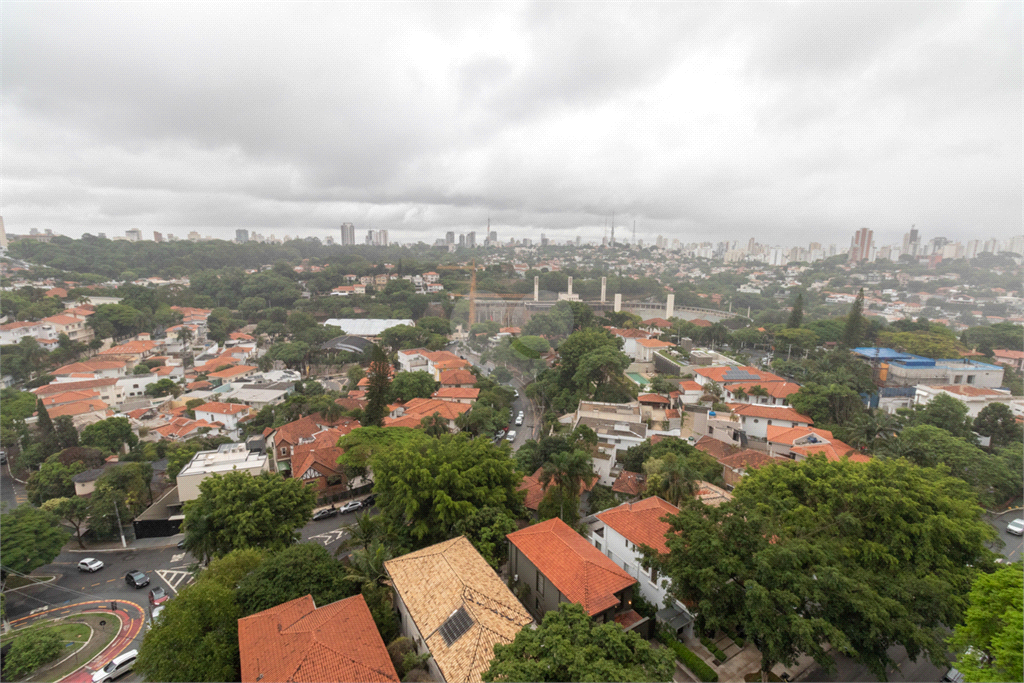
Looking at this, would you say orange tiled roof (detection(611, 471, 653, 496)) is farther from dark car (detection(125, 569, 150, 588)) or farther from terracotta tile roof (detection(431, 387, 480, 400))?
dark car (detection(125, 569, 150, 588))

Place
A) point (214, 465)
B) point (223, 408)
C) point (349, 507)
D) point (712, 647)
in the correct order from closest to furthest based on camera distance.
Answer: point (712, 647), point (349, 507), point (214, 465), point (223, 408)

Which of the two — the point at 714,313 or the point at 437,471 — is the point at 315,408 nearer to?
the point at 437,471

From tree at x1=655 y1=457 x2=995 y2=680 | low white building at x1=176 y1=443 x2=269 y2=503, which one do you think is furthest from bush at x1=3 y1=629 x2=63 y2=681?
tree at x1=655 y1=457 x2=995 y2=680

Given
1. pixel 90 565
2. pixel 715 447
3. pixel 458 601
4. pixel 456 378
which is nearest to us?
pixel 458 601

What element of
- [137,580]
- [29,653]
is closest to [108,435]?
[137,580]

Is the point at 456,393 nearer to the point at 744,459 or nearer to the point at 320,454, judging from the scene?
the point at 320,454

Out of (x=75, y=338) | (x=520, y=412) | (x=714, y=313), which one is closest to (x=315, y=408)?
(x=520, y=412)
